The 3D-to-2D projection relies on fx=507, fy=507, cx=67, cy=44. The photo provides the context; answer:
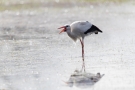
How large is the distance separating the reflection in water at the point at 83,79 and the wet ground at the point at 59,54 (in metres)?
0.09

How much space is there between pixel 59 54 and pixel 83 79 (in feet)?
9.93

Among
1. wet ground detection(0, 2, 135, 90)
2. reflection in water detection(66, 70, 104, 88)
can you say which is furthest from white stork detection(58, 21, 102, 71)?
reflection in water detection(66, 70, 104, 88)

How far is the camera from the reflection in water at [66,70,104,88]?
30.4ft

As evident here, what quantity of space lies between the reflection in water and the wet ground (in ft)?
0.28

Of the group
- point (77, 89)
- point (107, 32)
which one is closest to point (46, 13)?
point (107, 32)

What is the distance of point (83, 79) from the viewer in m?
9.73

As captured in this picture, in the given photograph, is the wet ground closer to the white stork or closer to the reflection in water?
the reflection in water

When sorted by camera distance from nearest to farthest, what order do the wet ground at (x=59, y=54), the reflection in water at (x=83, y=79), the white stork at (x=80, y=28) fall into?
the reflection in water at (x=83, y=79), the wet ground at (x=59, y=54), the white stork at (x=80, y=28)

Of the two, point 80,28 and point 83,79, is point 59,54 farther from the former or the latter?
point 83,79

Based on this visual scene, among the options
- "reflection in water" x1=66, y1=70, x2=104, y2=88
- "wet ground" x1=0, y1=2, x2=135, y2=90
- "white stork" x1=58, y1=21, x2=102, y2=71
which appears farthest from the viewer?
"white stork" x1=58, y1=21, x2=102, y2=71

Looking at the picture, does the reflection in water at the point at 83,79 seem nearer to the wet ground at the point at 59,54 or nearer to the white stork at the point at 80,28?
the wet ground at the point at 59,54

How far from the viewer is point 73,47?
13.9 meters

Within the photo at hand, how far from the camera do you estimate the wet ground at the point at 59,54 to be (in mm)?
9609

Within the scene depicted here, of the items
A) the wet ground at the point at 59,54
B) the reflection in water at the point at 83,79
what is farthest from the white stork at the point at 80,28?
the reflection in water at the point at 83,79
